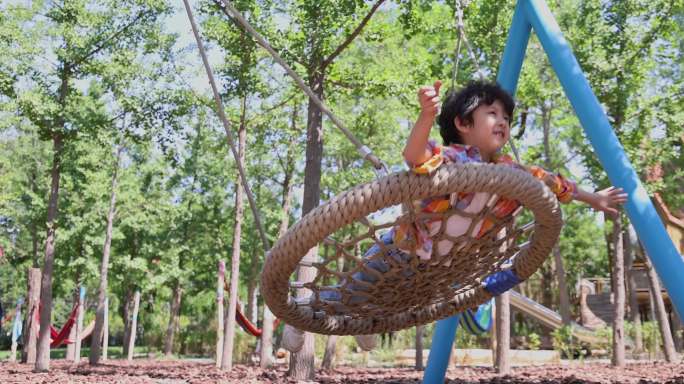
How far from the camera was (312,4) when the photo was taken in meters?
7.86

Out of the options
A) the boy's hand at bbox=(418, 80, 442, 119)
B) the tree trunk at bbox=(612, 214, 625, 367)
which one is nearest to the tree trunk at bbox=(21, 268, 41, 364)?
the tree trunk at bbox=(612, 214, 625, 367)

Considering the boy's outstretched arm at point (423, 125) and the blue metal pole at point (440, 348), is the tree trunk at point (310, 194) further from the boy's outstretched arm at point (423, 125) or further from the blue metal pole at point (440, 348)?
the boy's outstretched arm at point (423, 125)

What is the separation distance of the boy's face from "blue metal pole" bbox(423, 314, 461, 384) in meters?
1.51

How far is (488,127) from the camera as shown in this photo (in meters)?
2.49

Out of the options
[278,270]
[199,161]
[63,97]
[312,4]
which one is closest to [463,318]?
[312,4]

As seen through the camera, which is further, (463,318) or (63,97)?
(63,97)

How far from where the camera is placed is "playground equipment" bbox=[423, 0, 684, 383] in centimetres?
264

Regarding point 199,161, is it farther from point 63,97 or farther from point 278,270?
point 278,270

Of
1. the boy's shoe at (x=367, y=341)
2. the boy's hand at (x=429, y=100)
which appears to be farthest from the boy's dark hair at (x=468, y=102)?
the boy's shoe at (x=367, y=341)

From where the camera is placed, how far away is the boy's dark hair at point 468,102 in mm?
2494

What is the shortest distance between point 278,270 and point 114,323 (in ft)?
110

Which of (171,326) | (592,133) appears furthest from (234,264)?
(171,326)

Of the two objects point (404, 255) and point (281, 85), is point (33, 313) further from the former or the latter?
point (404, 255)

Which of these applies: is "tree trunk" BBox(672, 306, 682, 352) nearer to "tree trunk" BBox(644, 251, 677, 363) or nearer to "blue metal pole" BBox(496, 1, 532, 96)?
"tree trunk" BBox(644, 251, 677, 363)
